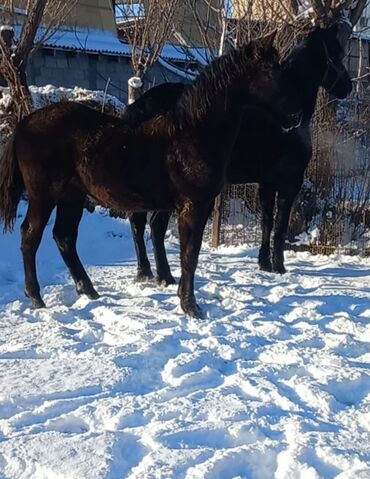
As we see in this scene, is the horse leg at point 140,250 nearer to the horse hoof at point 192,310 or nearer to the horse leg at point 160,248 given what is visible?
the horse leg at point 160,248

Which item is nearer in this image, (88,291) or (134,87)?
(88,291)

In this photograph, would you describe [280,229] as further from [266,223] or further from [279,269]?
[279,269]

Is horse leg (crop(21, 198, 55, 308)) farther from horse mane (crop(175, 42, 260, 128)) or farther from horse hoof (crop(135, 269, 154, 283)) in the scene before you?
horse mane (crop(175, 42, 260, 128))

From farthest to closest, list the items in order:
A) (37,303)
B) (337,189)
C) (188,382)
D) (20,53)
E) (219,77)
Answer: (20,53) < (337,189) < (37,303) < (219,77) < (188,382)

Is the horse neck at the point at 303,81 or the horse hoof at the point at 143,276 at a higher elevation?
the horse neck at the point at 303,81

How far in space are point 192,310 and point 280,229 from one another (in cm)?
231

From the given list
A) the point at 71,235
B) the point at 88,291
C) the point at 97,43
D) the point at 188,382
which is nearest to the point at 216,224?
the point at 71,235

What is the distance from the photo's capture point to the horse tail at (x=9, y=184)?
17.4 ft

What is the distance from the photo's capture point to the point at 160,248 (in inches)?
239

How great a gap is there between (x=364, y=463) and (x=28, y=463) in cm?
143

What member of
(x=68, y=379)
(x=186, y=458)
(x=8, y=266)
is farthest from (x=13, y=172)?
(x=186, y=458)

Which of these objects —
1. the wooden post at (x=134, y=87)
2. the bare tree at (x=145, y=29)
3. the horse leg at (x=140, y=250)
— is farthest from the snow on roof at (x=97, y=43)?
the horse leg at (x=140, y=250)

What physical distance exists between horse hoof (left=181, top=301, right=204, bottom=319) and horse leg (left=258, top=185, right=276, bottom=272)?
2019mm

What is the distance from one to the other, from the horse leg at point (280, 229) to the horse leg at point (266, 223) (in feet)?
0.25
